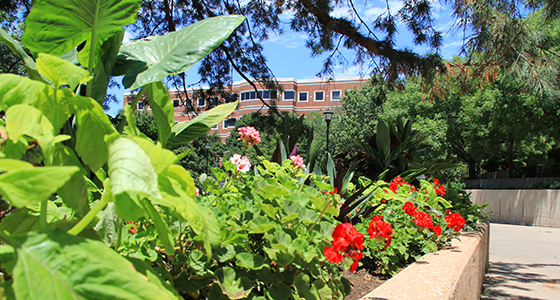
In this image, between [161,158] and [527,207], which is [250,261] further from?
[527,207]

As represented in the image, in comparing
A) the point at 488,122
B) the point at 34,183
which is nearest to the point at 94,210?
the point at 34,183

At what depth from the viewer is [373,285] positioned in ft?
6.64

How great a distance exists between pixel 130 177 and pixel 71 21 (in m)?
0.86

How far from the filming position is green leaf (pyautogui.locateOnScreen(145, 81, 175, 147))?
44.5 inches

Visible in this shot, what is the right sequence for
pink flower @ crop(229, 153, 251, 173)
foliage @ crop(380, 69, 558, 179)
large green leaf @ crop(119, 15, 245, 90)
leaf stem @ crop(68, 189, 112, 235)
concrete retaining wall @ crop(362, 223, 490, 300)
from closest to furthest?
Answer: 1. leaf stem @ crop(68, 189, 112, 235)
2. large green leaf @ crop(119, 15, 245, 90)
3. concrete retaining wall @ crop(362, 223, 490, 300)
4. pink flower @ crop(229, 153, 251, 173)
5. foliage @ crop(380, 69, 558, 179)

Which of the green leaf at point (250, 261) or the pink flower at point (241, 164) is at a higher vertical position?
the pink flower at point (241, 164)

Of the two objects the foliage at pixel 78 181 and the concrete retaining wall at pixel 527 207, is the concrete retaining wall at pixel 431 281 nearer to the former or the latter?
the foliage at pixel 78 181

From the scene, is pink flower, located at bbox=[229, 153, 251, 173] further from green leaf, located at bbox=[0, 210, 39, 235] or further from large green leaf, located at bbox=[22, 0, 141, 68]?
green leaf, located at bbox=[0, 210, 39, 235]

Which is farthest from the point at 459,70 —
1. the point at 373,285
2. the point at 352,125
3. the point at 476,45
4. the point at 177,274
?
the point at 352,125

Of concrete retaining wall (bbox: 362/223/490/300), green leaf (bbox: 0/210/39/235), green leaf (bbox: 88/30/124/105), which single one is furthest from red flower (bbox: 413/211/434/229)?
green leaf (bbox: 0/210/39/235)

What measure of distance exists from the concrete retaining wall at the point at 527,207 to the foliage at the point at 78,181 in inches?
504

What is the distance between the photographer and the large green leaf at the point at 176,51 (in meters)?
1.18

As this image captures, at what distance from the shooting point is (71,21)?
3.40ft

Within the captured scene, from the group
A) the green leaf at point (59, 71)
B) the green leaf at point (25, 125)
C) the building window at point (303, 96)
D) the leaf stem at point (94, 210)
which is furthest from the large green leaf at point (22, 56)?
the building window at point (303, 96)
